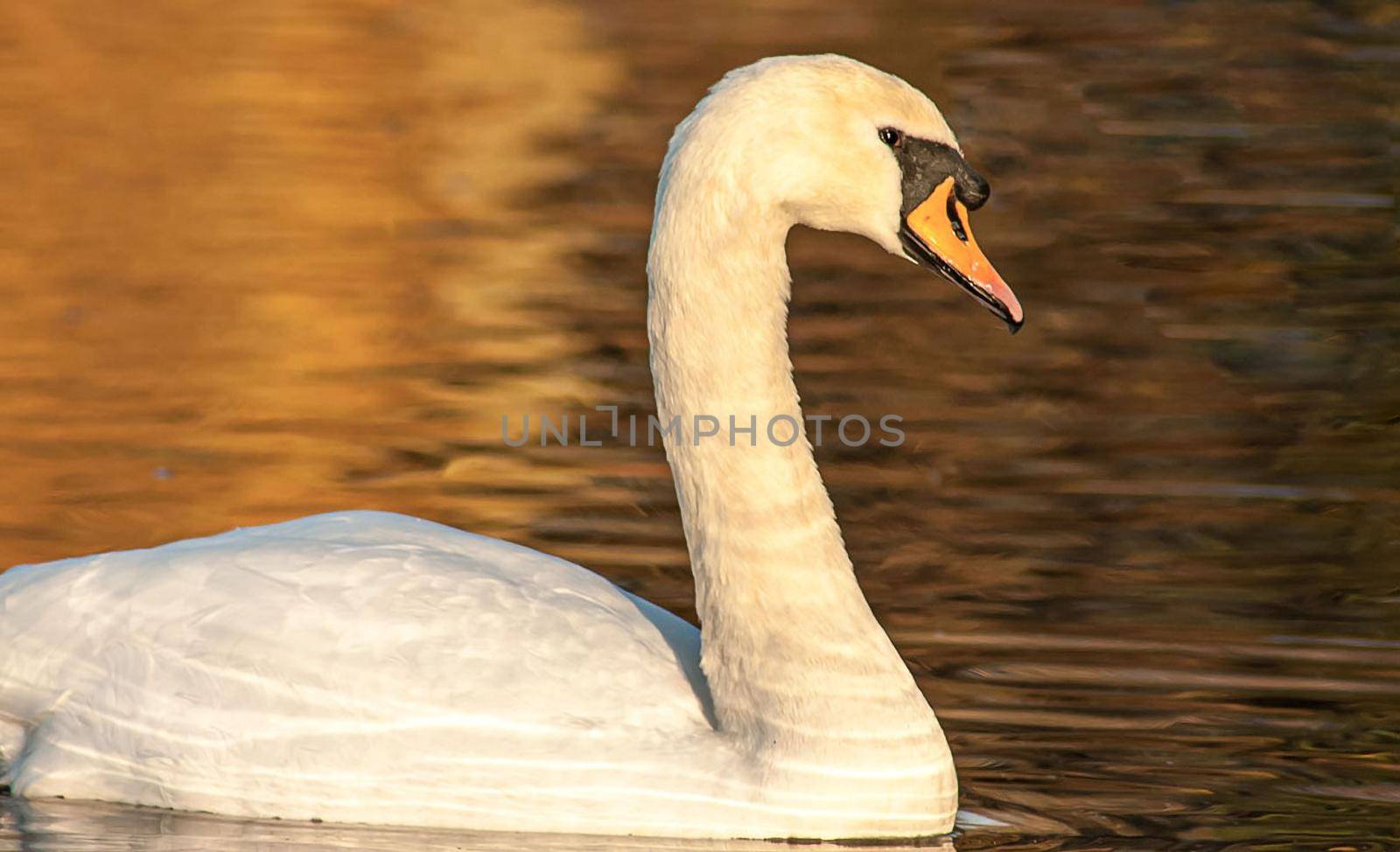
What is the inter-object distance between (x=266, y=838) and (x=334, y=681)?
0.39 meters

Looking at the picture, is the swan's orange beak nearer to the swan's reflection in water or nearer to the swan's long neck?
the swan's long neck

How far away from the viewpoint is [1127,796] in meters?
6.65

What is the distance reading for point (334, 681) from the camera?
6.16 meters

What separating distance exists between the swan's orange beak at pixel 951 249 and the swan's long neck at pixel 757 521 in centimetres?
33

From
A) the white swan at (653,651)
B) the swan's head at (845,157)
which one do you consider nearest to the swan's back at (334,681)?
the white swan at (653,651)

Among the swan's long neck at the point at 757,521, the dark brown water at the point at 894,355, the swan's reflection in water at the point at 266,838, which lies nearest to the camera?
the swan's reflection in water at the point at 266,838

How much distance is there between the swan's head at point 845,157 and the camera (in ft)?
20.1

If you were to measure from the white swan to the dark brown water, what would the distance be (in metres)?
0.19

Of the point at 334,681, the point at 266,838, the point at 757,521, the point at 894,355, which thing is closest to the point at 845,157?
the point at 757,521

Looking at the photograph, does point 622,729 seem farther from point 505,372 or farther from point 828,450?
point 505,372

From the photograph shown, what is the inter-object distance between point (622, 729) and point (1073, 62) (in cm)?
1668

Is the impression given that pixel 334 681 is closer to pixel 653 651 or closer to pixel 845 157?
pixel 653 651

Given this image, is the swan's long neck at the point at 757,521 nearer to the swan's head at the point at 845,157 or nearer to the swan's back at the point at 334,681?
the swan's head at the point at 845,157

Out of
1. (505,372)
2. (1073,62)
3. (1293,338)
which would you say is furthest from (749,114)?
(1073,62)
